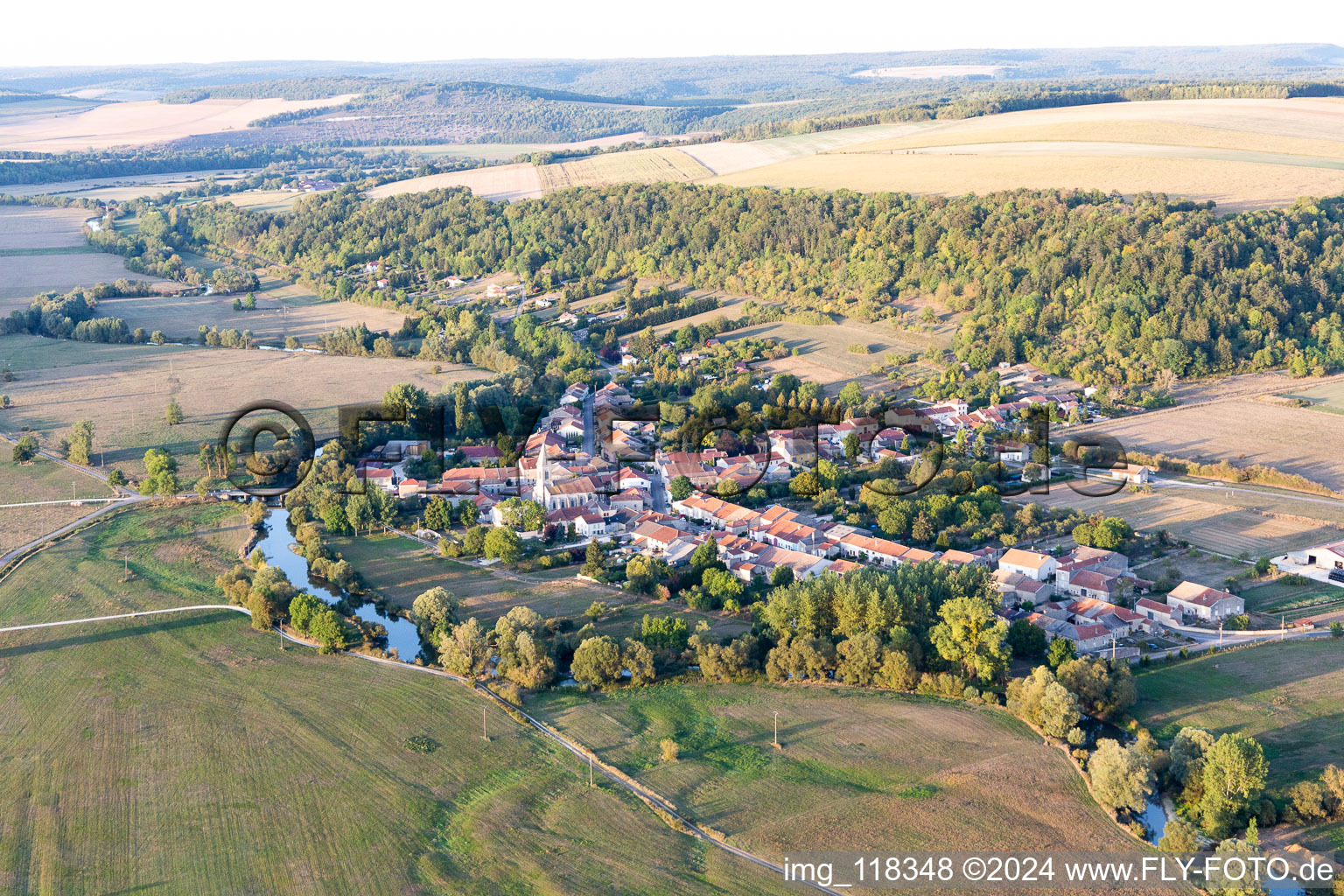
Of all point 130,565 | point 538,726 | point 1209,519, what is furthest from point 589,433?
point 1209,519

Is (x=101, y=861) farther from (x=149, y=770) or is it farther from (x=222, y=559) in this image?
(x=222, y=559)

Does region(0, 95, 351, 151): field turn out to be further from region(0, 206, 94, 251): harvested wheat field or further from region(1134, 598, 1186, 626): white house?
region(1134, 598, 1186, 626): white house

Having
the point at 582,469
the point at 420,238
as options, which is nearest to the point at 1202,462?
the point at 582,469

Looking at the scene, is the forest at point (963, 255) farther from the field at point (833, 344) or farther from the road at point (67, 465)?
the road at point (67, 465)

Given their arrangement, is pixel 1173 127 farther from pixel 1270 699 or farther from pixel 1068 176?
pixel 1270 699

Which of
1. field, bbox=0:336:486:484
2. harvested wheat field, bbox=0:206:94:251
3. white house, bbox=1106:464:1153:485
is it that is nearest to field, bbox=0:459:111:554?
field, bbox=0:336:486:484
